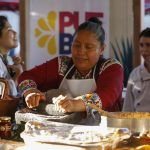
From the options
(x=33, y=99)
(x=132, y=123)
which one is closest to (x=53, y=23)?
(x=33, y=99)

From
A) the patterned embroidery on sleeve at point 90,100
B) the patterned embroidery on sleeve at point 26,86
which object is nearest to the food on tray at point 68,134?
the patterned embroidery on sleeve at point 90,100

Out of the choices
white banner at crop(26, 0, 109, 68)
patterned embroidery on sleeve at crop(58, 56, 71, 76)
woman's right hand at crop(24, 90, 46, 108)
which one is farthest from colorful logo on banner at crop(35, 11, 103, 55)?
woman's right hand at crop(24, 90, 46, 108)

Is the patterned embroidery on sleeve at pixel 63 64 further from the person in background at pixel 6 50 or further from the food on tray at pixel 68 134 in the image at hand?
the person in background at pixel 6 50

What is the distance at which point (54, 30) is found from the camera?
170 inches

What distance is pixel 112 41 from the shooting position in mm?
4594

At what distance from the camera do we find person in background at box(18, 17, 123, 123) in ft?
6.04

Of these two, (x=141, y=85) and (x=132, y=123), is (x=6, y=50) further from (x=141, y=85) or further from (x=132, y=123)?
(x=132, y=123)

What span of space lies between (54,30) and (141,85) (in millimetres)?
1341

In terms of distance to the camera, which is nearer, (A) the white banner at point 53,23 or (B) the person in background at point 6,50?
(B) the person in background at point 6,50

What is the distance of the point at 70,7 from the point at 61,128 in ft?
10.0

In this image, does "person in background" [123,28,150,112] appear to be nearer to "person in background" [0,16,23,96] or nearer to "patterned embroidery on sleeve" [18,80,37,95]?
"person in background" [0,16,23,96]

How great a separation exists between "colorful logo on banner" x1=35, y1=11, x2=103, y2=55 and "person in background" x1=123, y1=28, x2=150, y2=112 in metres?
1.01

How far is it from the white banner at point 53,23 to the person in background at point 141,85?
100 cm

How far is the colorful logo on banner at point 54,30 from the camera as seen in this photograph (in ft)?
14.0
